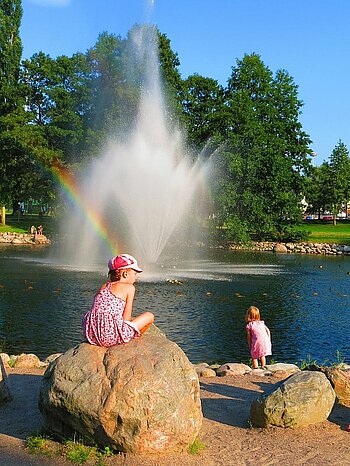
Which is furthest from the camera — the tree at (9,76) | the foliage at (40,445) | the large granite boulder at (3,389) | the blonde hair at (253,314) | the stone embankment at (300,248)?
the tree at (9,76)

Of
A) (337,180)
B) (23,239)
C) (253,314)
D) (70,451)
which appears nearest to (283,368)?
(253,314)

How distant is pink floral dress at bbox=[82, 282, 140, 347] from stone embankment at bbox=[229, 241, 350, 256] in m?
44.4

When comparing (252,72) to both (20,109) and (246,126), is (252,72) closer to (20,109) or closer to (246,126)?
(246,126)

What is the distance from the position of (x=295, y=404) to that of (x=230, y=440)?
3.48 ft

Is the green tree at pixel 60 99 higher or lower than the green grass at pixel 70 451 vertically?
higher

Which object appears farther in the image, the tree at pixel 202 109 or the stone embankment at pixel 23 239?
the tree at pixel 202 109

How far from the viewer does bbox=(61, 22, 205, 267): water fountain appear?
38750 millimetres

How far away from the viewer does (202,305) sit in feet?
68.6

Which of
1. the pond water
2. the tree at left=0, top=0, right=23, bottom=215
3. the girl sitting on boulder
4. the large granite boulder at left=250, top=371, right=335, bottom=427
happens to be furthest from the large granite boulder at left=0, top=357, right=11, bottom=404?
the tree at left=0, top=0, right=23, bottom=215

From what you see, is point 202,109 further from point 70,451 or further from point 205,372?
point 70,451

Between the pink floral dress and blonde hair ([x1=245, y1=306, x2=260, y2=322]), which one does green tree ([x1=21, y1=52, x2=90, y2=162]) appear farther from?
the pink floral dress

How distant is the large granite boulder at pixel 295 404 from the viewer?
7848 millimetres

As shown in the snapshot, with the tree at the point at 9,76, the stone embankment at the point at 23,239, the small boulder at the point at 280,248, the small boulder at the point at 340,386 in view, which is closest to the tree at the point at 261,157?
the small boulder at the point at 280,248

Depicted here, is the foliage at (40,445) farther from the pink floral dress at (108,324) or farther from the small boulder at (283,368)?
the small boulder at (283,368)
